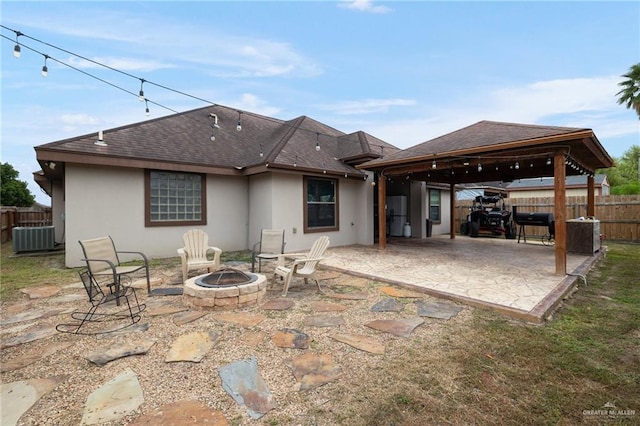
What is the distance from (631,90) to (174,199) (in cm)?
1985

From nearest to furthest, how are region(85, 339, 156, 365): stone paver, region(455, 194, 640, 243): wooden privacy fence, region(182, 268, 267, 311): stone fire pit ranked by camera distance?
region(85, 339, 156, 365): stone paver → region(182, 268, 267, 311): stone fire pit → region(455, 194, 640, 243): wooden privacy fence

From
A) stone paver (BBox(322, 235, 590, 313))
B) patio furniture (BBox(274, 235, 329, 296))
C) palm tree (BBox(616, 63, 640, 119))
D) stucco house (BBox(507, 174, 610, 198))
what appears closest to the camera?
stone paver (BBox(322, 235, 590, 313))

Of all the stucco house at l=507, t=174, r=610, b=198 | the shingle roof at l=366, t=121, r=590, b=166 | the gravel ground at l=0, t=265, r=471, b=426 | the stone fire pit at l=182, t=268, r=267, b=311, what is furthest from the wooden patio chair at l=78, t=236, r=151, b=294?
the stucco house at l=507, t=174, r=610, b=198

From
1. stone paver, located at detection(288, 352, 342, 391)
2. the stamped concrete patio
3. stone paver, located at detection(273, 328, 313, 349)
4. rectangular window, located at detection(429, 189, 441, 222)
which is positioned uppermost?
rectangular window, located at detection(429, 189, 441, 222)

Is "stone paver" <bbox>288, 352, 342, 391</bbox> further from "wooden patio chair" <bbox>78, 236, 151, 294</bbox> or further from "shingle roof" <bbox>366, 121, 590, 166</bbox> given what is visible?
"shingle roof" <bbox>366, 121, 590, 166</bbox>

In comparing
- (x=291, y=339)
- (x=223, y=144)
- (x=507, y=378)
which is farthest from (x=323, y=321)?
(x=223, y=144)

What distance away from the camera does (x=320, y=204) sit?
962cm

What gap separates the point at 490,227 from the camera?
13.3 metres

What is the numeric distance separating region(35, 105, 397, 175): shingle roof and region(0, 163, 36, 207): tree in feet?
68.4

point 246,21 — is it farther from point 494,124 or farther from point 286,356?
point 286,356

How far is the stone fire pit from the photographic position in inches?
158

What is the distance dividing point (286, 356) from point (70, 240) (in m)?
6.95

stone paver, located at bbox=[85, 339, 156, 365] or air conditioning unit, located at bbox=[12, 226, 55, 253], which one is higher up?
air conditioning unit, located at bbox=[12, 226, 55, 253]

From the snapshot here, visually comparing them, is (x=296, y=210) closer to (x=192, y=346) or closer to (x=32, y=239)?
(x=192, y=346)
